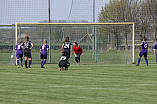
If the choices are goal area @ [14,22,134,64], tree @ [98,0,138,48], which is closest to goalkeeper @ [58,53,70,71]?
goal area @ [14,22,134,64]

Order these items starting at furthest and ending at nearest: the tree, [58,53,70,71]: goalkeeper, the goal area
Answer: the tree < the goal area < [58,53,70,71]: goalkeeper

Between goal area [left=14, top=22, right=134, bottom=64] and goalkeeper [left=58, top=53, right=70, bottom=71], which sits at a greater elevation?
goal area [left=14, top=22, right=134, bottom=64]

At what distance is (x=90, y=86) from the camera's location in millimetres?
12352

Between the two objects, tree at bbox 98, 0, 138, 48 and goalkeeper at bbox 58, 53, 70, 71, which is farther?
tree at bbox 98, 0, 138, 48

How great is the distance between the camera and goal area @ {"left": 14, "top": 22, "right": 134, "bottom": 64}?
3023 cm

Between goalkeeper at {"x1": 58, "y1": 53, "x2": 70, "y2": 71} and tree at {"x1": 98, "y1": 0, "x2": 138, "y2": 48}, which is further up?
tree at {"x1": 98, "y1": 0, "x2": 138, "y2": 48}

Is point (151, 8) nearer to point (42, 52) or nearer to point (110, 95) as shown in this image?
point (42, 52)

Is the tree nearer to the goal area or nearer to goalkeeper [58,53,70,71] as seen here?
the goal area

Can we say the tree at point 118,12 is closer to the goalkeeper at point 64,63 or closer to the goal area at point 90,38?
the goal area at point 90,38

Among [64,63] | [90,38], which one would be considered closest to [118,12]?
[90,38]

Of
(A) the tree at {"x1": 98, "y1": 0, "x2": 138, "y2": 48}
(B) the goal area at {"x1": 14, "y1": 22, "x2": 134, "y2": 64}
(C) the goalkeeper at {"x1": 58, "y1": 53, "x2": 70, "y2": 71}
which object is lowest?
(C) the goalkeeper at {"x1": 58, "y1": 53, "x2": 70, "y2": 71}

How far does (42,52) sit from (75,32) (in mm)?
7990

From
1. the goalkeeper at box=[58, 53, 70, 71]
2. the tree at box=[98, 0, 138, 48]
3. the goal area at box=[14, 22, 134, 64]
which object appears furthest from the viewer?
the tree at box=[98, 0, 138, 48]

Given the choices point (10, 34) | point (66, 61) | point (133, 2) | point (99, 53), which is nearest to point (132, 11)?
point (133, 2)
